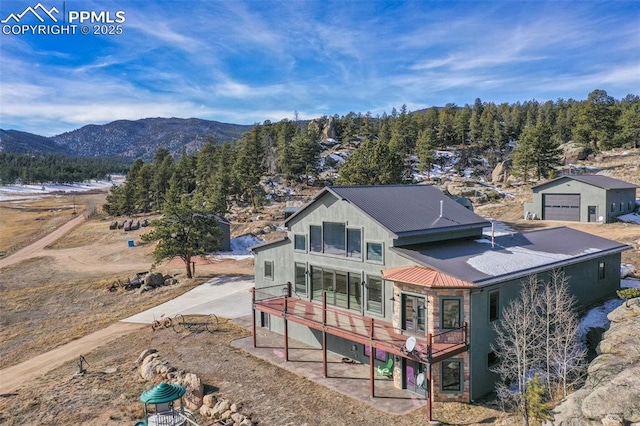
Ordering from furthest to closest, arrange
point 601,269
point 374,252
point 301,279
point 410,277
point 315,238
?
point 301,279
point 601,269
point 315,238
point 374,252
point 410,277

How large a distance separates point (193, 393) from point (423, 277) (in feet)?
37.0

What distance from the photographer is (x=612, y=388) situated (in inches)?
469

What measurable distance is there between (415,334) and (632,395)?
7491 mm

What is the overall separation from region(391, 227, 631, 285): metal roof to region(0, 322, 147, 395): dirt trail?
21.1 m

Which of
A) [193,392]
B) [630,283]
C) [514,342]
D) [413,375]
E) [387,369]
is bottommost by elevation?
[193,392]

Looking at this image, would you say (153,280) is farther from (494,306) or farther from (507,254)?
(494,306)

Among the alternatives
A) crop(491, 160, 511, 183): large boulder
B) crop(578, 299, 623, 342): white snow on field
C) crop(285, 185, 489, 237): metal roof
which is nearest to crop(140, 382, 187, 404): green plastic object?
crop(285, 185, 489, 237): metal roof

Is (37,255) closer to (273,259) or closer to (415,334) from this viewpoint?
(273,259)

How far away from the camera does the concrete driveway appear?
31438mm

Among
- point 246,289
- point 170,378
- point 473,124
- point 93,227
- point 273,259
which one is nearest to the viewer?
point 170,378

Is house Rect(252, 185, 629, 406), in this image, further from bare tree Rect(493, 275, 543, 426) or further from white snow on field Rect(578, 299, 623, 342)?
white snow on field Rect(578, 299, 623, 342)

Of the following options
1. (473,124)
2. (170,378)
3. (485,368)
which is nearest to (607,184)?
(485,368)

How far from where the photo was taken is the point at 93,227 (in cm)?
8012

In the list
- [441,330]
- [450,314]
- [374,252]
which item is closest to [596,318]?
[450,314]
